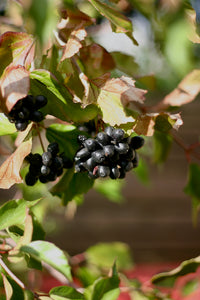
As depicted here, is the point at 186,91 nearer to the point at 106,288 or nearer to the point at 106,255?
the point at 106,288

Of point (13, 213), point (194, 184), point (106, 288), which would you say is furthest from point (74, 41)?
point (194, 184)

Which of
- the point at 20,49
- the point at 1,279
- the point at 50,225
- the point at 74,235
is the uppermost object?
the point at 20,49

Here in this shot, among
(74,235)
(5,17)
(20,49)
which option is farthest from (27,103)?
(74,235)

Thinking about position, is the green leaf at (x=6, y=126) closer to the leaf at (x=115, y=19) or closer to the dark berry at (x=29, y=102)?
the dark berry at (x=29, y=102)

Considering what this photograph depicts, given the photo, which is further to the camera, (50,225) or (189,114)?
(189,114)

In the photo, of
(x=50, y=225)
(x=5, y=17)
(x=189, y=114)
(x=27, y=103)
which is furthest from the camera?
(x=189, y=114)

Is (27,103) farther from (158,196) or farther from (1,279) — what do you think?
(158,196)

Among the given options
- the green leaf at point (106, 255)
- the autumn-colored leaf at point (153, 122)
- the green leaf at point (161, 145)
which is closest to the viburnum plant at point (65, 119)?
the autumn-colored leaf at point (153, 122)
